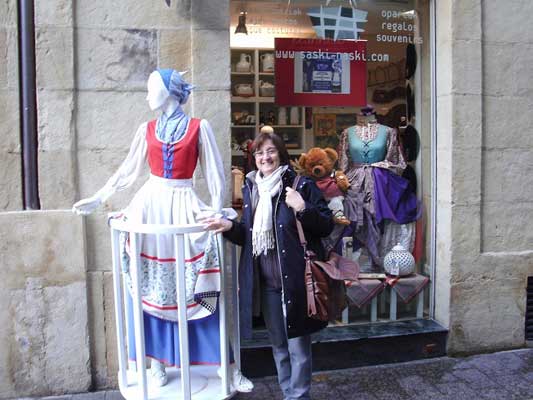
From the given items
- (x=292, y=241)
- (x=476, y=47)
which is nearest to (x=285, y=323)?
(x=292, y=241)

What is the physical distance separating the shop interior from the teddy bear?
10.0 inches

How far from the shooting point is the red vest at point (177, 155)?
3.37 meters

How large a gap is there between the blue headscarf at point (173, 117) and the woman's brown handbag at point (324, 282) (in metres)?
0.71

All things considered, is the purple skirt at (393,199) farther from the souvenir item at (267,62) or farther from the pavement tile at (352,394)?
the pavement tile at (352,394)

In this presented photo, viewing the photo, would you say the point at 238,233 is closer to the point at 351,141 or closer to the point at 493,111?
the point at 351,141

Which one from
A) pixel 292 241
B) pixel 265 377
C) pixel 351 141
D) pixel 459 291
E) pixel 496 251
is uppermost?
pixel 351 141

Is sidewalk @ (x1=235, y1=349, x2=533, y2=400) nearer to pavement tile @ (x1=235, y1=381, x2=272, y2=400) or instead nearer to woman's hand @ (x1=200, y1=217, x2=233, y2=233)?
pavement tile @ (x1=235, y1=381, x2=272, y2=400)

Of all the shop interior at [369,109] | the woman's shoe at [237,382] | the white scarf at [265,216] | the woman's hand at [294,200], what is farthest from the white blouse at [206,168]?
the shop interior at [369,109]

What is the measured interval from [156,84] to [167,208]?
0.68 m

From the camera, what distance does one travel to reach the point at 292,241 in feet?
11.0

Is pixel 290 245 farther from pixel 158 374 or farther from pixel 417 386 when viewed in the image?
pixel 417 386

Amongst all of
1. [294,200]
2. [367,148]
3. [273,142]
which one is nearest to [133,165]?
[273,142]

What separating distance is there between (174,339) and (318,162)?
190 cm

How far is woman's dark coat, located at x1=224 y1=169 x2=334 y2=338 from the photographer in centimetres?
331
